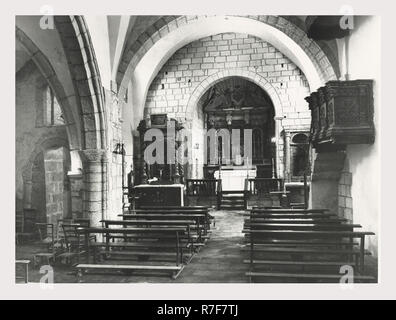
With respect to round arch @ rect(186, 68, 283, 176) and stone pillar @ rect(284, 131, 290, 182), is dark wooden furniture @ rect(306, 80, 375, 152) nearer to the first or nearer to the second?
stone pillar @ rect(284, 131, 290, 182)

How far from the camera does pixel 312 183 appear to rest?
8.18 m

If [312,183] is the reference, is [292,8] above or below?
above

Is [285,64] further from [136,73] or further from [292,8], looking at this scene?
[292,8]

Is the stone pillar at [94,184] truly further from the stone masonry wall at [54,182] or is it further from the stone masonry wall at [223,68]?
the stone masonry wall at [223,68]

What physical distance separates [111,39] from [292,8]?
480 centimetres

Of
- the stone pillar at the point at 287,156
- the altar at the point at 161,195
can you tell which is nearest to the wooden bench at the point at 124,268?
the altar at the point at 161,195

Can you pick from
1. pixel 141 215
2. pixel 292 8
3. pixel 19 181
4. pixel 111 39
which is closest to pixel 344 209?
pixel 141 215

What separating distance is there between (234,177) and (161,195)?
540cm

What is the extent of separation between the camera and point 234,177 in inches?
608

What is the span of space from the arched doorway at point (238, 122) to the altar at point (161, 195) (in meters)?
7.00

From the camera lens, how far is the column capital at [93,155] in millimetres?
7836

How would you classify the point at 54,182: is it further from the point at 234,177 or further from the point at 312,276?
the point at 312,276

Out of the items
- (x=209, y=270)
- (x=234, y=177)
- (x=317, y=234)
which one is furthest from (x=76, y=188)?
(x=234, y=177)

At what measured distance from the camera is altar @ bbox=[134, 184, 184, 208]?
414 inches
